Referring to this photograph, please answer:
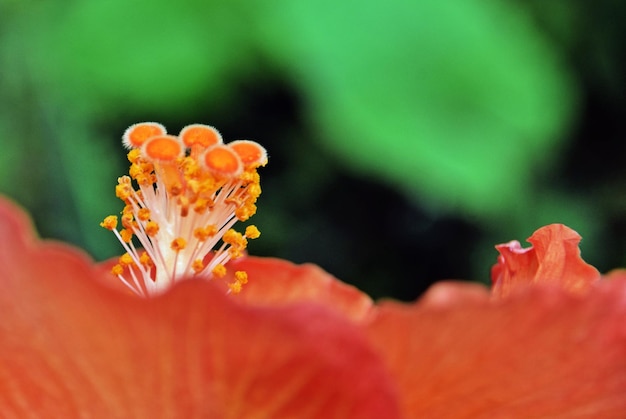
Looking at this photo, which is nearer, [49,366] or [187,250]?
[49,366]

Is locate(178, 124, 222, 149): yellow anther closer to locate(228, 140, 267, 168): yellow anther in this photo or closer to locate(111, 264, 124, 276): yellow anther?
locate(228, 140, 267, 168): yellow anther

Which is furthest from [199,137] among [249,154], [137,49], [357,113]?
[137,49]

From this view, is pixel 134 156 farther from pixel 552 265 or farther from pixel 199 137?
pixel 552 265

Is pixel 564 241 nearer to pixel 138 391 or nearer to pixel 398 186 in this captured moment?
pixel 138 391

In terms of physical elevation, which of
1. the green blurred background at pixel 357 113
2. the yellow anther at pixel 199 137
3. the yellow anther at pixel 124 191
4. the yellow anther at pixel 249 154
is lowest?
the yellow anther at pixel 124 191

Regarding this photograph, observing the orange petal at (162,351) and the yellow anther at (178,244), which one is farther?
the yellow anther at (178,244)

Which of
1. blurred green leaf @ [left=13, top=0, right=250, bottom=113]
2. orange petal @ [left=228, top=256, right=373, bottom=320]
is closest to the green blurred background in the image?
blurred green leaf @ [left=13, top=0, right=250, bottom=113]

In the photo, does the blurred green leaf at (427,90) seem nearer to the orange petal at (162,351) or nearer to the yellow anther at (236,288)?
the yellow anther at (236,288)

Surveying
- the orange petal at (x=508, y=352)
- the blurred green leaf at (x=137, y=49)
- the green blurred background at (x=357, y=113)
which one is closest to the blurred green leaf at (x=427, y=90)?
the green blurred background at (x=357, y=113)

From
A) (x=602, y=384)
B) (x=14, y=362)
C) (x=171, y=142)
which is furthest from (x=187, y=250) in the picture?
(x=602, y=384)
